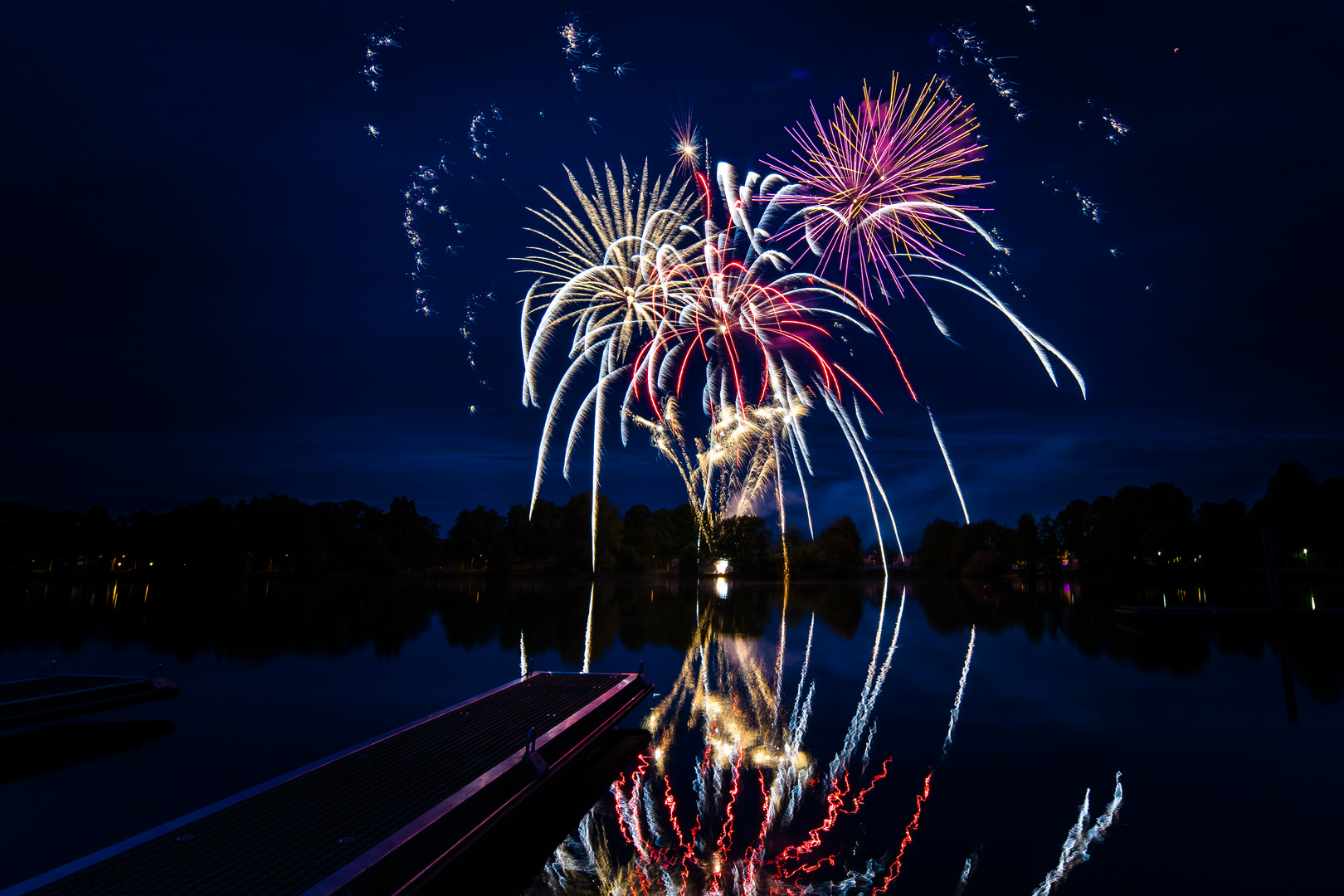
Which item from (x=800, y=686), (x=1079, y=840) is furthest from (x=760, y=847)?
(x=800, y=686)

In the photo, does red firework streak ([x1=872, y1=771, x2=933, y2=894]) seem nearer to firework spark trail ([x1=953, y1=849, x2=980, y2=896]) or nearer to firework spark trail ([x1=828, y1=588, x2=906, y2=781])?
firework spark trail ([x1=953, y1=849, x2=980, y2=896])

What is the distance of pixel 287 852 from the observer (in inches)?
169

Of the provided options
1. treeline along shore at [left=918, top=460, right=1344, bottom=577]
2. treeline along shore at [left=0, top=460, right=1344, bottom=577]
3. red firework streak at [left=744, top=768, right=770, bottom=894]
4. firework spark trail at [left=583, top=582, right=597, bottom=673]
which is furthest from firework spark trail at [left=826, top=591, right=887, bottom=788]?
treeline along shore at [left=918, top=460, right=1344, bottom=577]

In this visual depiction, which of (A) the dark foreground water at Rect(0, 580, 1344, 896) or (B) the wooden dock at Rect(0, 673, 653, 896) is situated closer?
(B) the wooden dock at Rect(0, 673, 653, 896)

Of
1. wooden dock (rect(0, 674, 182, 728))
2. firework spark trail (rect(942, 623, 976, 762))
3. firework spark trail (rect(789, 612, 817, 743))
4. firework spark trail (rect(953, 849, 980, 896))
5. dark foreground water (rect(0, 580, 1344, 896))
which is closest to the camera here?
firework spark trail (rect(953, 849, 980, 896))

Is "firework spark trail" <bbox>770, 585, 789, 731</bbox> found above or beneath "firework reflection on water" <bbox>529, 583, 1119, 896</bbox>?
beneath

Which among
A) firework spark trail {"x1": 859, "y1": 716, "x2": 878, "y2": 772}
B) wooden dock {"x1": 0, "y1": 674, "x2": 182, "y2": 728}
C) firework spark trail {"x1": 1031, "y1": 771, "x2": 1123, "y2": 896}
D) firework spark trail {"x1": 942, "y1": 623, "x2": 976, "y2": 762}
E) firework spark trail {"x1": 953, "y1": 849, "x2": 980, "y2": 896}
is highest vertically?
wooden dock {"x1": 0, "y1": 674, "x2": 182, "y2": 728}

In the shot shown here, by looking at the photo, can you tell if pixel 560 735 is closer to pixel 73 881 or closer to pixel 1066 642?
pixel 73 881

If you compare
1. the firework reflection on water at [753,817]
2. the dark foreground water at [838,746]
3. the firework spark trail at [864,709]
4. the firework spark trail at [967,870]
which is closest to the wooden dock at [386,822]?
the firework reflection on water at [753,817]

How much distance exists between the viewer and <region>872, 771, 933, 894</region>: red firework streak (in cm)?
466

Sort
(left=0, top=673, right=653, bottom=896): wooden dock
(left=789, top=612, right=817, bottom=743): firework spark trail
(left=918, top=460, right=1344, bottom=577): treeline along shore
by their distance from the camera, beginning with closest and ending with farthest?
1. (left=0, top=673, right=653, bottom=896): wooden dock
2. (left=789, top=612, right=817, bottom=743): firework spark trail
3. (left=918, top=460, right=1344, bottom=577): treeline along shore

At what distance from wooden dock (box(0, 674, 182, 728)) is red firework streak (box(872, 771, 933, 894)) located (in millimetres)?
9976

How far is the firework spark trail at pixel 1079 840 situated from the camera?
15.4 feet

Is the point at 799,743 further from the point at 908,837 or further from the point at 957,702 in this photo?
the point at 957,702
